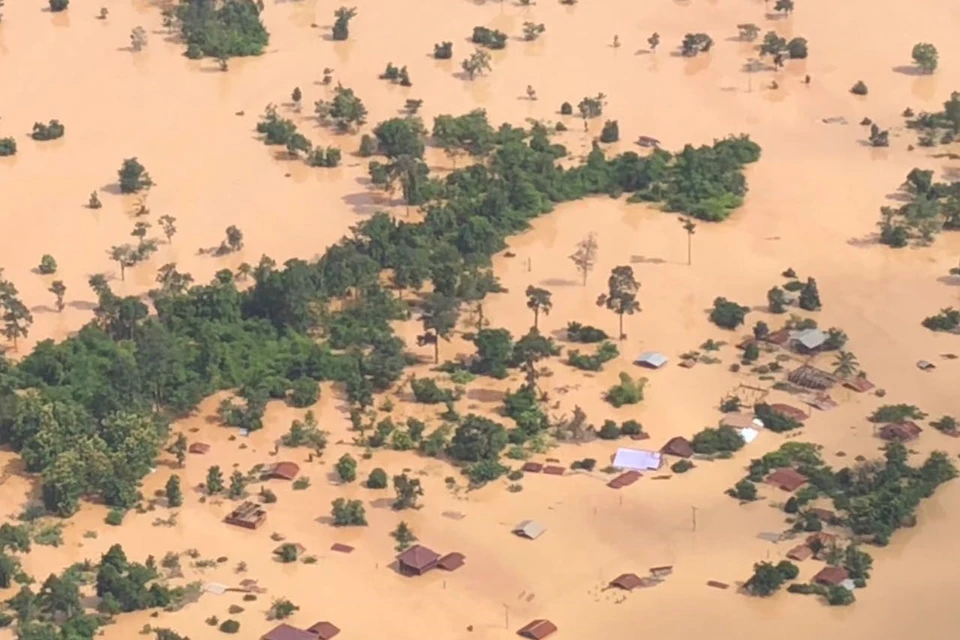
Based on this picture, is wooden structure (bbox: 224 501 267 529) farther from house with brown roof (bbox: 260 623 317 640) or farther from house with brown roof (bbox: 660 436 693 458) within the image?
house with brown roof (bbox: 660 436 693 458)

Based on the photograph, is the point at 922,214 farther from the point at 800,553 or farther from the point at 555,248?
the point at 800,553

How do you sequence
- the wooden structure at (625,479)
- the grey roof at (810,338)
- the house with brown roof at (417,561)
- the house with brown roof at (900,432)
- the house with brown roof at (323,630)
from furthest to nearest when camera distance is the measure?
1. the grey roof at (810,338)
2. the house with brown roof at (900,432)
3. the wooden structure at (625,479)
4. the house with brown roof at (417,561)
5. the house with brown roof at (323,630)

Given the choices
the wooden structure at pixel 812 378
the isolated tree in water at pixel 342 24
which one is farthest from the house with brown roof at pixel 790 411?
the isolated tree in water at pixel 342 24

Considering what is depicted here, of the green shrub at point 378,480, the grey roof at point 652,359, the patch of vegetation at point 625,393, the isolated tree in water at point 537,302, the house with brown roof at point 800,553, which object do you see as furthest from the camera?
the isolated tree in water at point 537,302

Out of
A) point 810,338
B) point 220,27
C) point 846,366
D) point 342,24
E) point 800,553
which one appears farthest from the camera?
point 342,24

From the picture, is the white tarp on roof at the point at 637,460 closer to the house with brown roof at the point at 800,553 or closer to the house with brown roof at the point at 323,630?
the house with brown roof at the point at 800,553

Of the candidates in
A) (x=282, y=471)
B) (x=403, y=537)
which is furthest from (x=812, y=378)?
(x=282, y=471)

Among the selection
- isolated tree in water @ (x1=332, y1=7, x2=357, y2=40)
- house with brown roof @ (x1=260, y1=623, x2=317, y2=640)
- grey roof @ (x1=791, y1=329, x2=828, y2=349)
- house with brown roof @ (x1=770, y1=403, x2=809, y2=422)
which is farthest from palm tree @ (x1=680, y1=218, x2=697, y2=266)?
house with brown roof @ (x1=260, y1=623, x2=317, y2=640)
